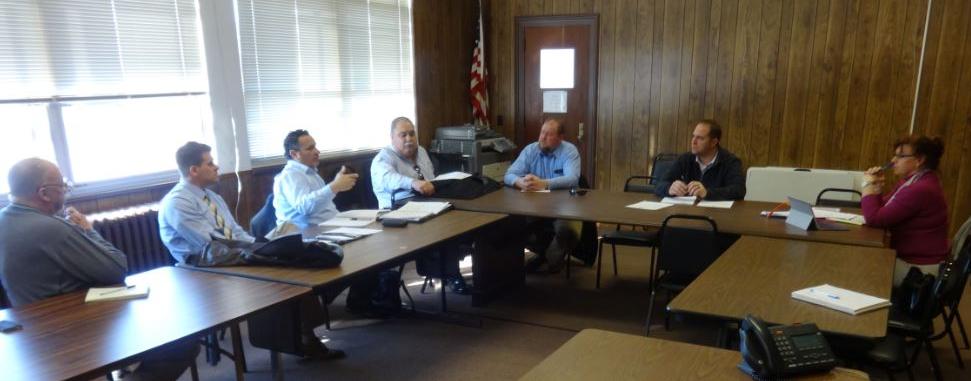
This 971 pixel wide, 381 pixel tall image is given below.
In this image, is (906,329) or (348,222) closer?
(906,329)

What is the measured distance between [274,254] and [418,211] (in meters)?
1.16

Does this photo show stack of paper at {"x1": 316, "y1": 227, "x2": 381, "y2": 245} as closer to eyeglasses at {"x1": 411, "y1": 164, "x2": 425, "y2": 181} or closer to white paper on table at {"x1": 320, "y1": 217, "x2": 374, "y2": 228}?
white paper on table at {"x1": 320, "y1": 217, "x2": 374, "y2": 228}

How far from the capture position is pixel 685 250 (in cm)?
321

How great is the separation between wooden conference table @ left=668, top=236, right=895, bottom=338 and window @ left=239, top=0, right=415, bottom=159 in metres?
3.36

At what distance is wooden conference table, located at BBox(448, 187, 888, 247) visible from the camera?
10.0 feet

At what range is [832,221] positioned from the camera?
3.29 m

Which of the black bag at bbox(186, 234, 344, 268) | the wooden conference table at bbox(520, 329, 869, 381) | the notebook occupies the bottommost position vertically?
the wooden conference table at bbox(520, 329, 869, 381)

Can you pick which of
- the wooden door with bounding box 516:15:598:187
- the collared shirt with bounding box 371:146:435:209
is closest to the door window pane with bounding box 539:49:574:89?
the wooden door with bounding box 516:15:598:187

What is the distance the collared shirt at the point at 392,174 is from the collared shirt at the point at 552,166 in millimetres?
719

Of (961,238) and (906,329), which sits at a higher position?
(961,238)

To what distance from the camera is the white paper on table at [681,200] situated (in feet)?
12.6

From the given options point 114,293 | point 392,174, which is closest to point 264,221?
point 392,174

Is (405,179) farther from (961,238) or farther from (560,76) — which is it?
(961,238)

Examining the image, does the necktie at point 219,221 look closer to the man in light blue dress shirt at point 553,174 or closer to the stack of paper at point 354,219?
the stack of paper at point 354,219
